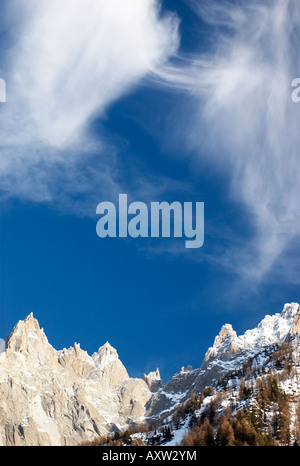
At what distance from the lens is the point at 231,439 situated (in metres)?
194
